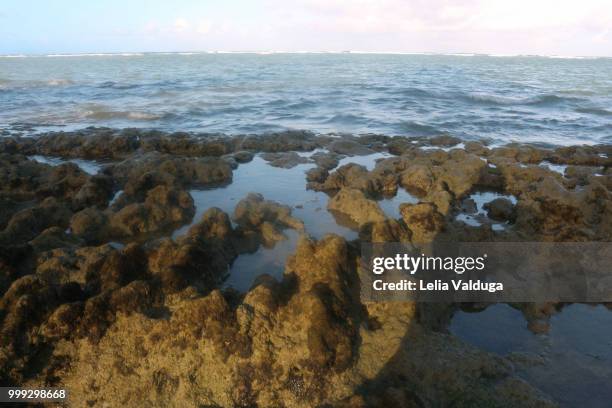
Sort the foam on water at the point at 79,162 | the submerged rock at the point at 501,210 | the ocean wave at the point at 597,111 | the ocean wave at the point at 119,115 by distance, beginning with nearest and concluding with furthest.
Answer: the submerged rock at the point at 501,210 < the foam on water at the point at 79,162 < the ocean wave at the point at 119,115 < the ocean wave at the point at 597,111

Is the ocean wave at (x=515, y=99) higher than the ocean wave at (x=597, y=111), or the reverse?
the ocean wave at (x=515, y=99)

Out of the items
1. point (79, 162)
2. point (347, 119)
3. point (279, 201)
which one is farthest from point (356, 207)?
point (347, 119)

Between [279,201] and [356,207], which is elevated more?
[356,207]

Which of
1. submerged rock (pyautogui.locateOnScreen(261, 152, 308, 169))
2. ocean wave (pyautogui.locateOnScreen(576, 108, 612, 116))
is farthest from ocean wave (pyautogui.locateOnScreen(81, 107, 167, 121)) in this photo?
ocean wave (pyautogui.locateOnScreen(576, 108, 612, 116))

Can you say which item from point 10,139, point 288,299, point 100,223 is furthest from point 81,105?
point 288,299

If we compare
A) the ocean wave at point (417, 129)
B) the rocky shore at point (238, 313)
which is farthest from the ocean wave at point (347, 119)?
the rocky shore at point (238, 313)

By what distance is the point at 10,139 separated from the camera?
1177 centimetres

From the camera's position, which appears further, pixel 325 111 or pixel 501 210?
pixel 325 111

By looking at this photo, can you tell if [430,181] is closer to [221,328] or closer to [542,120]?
[221,328]

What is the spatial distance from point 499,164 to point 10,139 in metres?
13.0

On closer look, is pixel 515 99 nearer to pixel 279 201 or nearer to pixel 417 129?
pixel 417 129

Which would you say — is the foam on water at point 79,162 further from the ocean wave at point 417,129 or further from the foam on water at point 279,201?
the ocean wave at point 417,129

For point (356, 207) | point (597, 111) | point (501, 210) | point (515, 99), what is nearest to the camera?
point (356, 207)

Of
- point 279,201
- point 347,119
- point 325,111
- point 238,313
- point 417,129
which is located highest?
point 325,111
